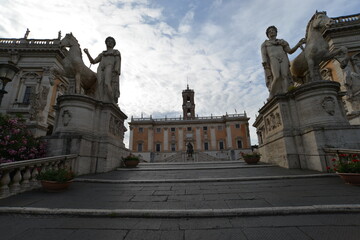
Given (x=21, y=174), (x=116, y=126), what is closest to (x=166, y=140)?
(x=116, y=126)

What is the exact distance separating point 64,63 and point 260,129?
38.6 feet

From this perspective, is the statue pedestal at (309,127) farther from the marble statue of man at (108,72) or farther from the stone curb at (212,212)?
the marble statue of man at (108,72)

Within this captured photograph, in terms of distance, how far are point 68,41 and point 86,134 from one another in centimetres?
456

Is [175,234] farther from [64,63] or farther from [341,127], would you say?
[64,63]

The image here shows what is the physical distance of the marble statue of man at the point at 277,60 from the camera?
8.26m

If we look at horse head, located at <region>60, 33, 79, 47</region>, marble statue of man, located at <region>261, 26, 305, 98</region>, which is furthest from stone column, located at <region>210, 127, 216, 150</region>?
horse head, located at <region>60, 33, 79, 47</region>

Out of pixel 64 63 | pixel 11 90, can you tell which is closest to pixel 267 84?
pixel 64 63

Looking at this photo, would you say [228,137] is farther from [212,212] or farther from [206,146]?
[212,212]

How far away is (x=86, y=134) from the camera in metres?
6.91

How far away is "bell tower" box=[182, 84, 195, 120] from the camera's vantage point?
161ft

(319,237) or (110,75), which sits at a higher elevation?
(110,75)

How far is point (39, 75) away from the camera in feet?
61.0

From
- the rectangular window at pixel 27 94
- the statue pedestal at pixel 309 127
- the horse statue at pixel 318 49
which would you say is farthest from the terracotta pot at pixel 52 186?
the rectangular window at pixel 27 94

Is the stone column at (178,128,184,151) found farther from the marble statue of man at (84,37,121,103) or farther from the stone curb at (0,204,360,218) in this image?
the stone curb at (0,204,360,218)
